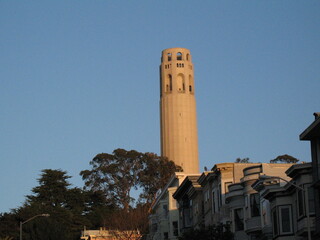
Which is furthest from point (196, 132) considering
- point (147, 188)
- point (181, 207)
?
point (181, 207)

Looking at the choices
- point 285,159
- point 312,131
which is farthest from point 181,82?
point 312,131

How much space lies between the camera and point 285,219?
4603cm

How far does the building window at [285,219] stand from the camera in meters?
45.7

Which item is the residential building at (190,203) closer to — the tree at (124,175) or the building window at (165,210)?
the building window at (165,210)

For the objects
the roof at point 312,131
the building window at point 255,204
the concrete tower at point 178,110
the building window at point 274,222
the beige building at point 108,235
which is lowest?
the building window at point 274,222

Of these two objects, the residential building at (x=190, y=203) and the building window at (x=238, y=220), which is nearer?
the building window at (x=238, y=220)

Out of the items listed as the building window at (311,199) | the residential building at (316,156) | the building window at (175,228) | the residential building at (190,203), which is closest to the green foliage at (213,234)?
the residential building at (190,203)

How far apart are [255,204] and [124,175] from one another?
7460 cm

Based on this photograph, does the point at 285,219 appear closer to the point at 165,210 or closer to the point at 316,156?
the point at 316,156

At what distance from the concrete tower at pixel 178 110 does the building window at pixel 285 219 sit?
341 feet

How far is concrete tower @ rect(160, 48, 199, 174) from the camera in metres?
154

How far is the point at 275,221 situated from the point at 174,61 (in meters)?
119

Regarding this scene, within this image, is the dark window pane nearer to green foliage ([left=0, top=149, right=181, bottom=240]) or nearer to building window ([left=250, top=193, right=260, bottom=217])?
building window ([left=250, top=193, right=260, bottom=217])

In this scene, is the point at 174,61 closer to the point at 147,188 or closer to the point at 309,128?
the point at 147,188
